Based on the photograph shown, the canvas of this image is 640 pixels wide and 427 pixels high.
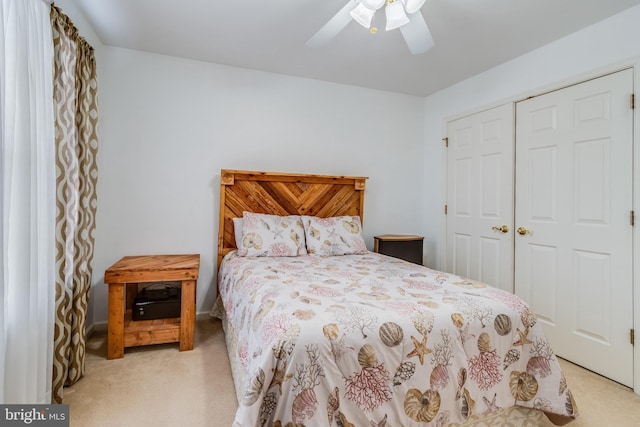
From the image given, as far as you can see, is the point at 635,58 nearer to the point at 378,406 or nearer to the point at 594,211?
the point at 594,211

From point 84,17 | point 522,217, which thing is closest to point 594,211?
point 522,217

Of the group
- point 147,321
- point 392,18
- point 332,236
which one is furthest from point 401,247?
point 147,321

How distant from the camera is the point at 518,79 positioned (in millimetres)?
2822

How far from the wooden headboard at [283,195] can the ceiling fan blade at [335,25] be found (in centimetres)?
139

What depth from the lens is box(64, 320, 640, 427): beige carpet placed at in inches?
65.0

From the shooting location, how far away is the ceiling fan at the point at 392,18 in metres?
1.77

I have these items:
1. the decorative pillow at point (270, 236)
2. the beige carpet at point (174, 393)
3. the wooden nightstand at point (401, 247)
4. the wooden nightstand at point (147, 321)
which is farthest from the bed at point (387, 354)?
the wooden nightstand at point (401, 247)

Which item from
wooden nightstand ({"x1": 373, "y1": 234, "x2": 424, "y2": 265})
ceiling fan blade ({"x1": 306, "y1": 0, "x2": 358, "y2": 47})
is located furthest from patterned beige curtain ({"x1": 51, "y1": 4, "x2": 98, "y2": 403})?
wooden nightstand ({"x1": 373, "y1": 234, "x2": 424, "y2": 265})

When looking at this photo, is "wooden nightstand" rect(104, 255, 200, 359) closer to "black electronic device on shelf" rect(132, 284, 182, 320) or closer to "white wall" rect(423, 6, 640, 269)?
"black electronic device on shelf" rect(132, 284, 182, 320)

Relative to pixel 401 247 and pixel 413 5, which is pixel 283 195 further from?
pixel 413 5

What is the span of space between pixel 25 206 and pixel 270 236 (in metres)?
1.67

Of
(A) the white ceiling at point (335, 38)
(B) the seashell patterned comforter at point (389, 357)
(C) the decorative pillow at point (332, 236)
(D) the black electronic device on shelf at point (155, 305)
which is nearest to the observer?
(B) the seashell patterned comforter at point (389, 357)

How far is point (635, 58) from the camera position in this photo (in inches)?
81.4

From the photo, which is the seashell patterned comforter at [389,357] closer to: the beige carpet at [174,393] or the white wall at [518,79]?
the beige carpet at [174,393]
